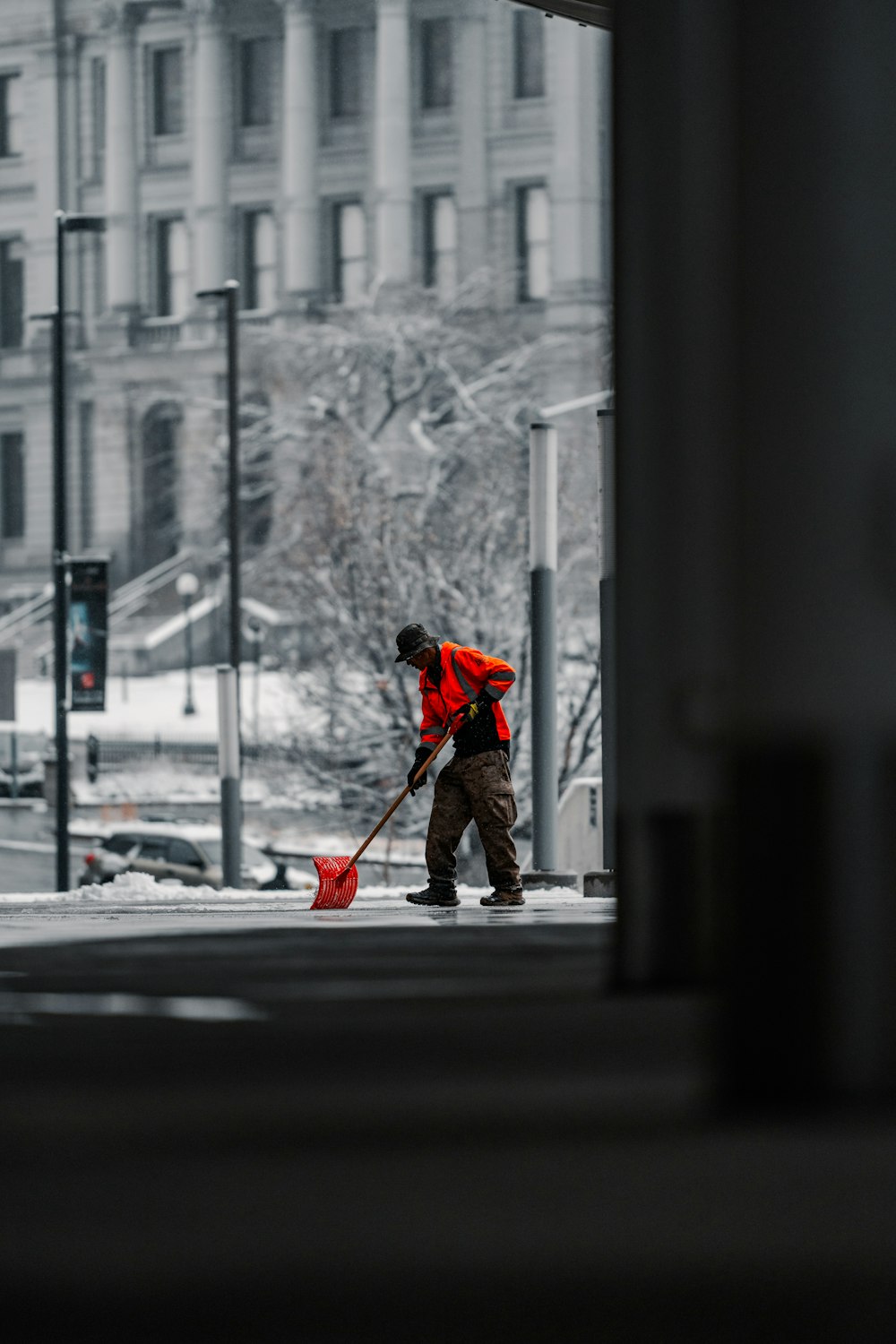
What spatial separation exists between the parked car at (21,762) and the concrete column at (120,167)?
2304cm

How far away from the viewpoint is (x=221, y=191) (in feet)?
233

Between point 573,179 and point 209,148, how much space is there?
438 inches

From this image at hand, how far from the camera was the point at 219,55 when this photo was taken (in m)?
71.1

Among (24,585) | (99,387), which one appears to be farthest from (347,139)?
(24,585)

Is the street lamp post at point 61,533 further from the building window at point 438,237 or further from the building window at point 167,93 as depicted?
the building window at point 167,93

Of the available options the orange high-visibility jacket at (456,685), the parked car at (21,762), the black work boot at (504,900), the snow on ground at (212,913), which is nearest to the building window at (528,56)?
the parked car at (21,762)

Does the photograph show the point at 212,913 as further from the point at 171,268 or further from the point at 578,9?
the point at 171,268

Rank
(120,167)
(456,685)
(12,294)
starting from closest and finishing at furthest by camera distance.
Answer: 1. (456,685)
2. (120,167)
3. (12,294)

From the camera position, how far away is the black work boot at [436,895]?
580 inches

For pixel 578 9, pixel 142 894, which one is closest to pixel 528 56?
pixel 142 894

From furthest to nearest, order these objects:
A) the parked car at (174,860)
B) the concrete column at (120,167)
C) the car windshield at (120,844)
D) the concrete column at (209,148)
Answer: the concrete column at (120,167), the concrete column at (209,148), the car windshield at (120,844), the parked car at (174,860)

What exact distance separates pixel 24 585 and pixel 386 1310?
64337 millimetres

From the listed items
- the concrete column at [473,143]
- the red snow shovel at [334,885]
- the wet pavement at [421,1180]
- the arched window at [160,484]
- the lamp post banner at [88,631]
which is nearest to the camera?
the wet pavement at [421,1180]

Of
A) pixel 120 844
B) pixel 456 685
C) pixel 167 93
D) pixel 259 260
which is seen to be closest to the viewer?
pixel 456 685
